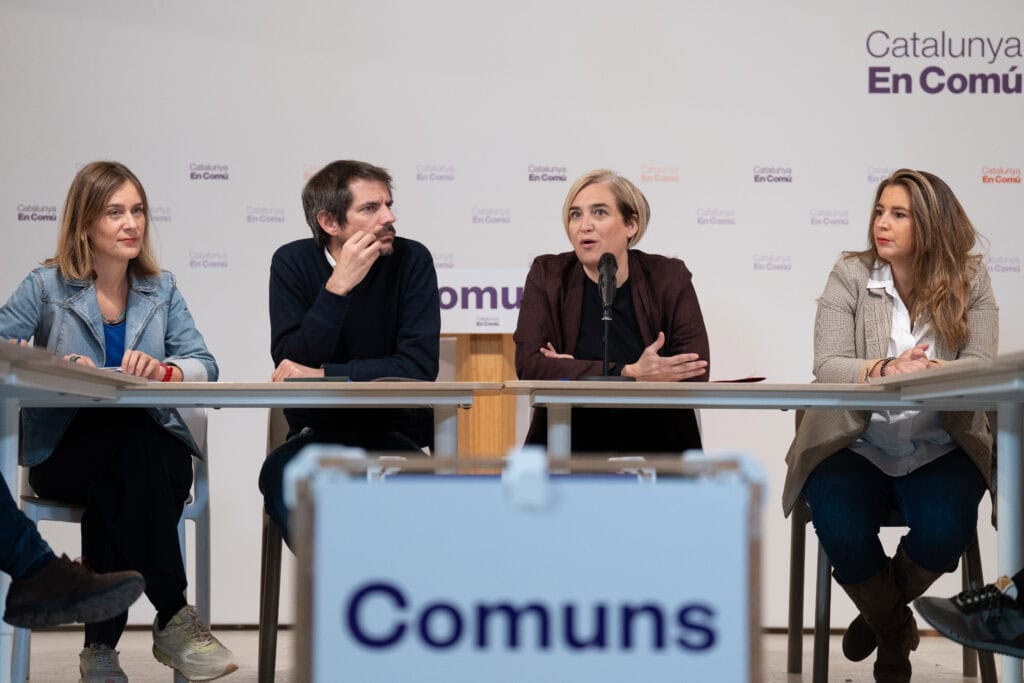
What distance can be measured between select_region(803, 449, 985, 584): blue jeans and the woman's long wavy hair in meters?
0.32

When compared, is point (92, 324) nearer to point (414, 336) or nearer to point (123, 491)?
point (123, 491)

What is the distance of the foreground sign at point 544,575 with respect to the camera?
3.19 ft

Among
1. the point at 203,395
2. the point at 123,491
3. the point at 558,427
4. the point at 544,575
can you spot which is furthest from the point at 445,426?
the point at 544,575

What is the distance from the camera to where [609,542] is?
0.98 m

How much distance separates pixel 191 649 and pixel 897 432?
1.62 m

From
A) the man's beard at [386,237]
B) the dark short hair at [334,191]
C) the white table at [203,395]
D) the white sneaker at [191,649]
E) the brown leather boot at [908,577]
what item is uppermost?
the dark short hair at [334,191]

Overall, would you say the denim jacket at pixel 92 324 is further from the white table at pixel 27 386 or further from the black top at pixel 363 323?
the white table at pixel 27 386

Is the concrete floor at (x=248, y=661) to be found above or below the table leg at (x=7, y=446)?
below

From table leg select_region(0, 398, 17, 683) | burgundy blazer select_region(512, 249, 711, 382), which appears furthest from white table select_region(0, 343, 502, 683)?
burgundy blazer select_region(512, 249, 711, 382)

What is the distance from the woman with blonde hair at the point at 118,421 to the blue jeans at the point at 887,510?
1319mm

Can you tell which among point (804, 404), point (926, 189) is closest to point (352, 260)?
point (804, 404)

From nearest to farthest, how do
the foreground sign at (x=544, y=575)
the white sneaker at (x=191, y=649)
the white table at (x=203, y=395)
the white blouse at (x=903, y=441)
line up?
the foreground sign at (x=544, y=575) < the white table at (x=203, y=395) < the white sneaker at (x=191, y=649) < the white blouse at (x=903, y=441)

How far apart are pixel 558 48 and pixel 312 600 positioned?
11.5 ft

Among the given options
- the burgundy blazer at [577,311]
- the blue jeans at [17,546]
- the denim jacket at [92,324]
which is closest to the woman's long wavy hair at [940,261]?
the burgundy blazer at [577,311]
